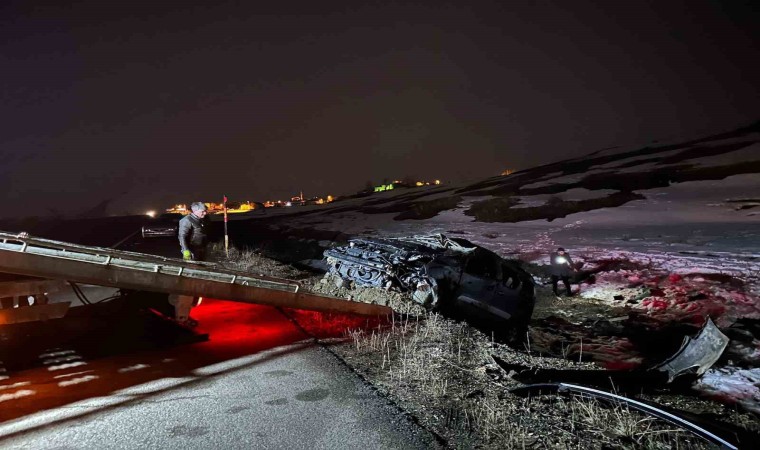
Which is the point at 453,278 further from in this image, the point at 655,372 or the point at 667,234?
the point at 667,234

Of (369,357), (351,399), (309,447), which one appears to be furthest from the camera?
(369,357)

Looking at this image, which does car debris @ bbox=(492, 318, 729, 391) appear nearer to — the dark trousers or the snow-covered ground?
the snow-covered ground

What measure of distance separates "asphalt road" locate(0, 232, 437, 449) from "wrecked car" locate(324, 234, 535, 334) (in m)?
3.13

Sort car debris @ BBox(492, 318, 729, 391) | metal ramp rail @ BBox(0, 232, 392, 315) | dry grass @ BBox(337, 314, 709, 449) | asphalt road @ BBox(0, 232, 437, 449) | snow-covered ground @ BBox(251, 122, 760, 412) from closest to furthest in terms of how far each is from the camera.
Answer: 1. asphalt road @ BBox(0, 232, 437, 449)
2. dry grass @ BBox(337, 314, 709, 449)
3. metal ramp rail @ BBox(0, 232, 392, 315)
4. car debris @ BBox(492, 318, 729, 391)
5. snow-covered ground @ BBox(251, 122, 760, 412)

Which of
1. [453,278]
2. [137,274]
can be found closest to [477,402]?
[137,274]

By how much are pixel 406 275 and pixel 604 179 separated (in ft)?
91.3

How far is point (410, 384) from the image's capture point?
4895 mm

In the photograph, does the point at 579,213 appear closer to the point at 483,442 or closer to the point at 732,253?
the point at 732,253

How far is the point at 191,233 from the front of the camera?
8.94 metres

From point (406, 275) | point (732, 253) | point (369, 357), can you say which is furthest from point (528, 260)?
point (369, 357)

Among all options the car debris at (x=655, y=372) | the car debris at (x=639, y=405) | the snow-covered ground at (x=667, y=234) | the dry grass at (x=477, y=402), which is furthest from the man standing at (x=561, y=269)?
the car debris at (x=639, y=405)

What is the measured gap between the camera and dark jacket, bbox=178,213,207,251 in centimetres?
884

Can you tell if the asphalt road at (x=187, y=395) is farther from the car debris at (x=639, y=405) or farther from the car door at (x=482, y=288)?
the car door at (x=482, y=288)

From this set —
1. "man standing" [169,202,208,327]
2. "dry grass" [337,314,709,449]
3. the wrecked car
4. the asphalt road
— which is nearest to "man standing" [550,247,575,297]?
the wrecked car
